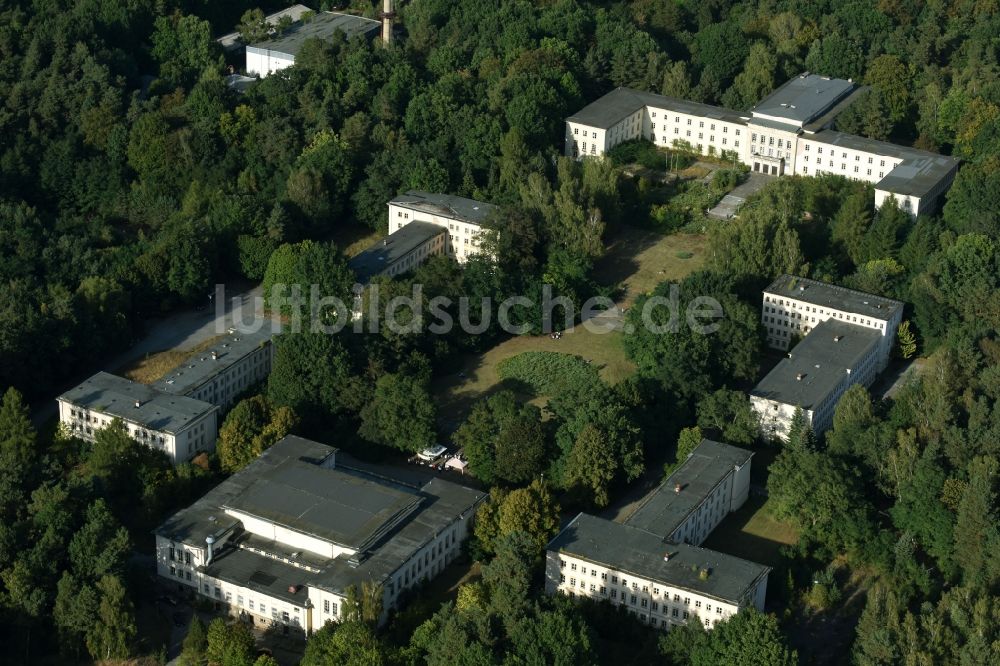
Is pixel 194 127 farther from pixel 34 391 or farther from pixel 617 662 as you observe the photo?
pixel 617 662

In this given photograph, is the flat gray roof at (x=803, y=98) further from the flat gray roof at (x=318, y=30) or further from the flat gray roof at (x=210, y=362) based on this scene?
the flat gray roof at (x=210, y=362)

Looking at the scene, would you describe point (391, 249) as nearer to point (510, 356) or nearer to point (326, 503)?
point (510, 356)

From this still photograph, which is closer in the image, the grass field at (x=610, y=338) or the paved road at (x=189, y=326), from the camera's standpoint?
the grass field at (x=610, y=338)

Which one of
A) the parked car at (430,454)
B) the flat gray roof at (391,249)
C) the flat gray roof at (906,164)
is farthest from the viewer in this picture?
the flat gray roof at (906,164)

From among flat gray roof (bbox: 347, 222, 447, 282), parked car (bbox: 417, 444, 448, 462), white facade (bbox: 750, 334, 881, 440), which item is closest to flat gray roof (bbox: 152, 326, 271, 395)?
flat gray roof (bbox: 347, 222, 447, 282)

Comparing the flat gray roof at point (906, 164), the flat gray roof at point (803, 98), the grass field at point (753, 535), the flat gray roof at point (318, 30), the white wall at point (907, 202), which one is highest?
the flat gray roof at point (318, 30)

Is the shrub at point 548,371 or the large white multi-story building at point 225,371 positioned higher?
the large white multi-story building at point 225,371

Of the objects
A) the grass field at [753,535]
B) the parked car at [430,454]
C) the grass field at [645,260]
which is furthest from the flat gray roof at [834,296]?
the parked car at [430,454]
